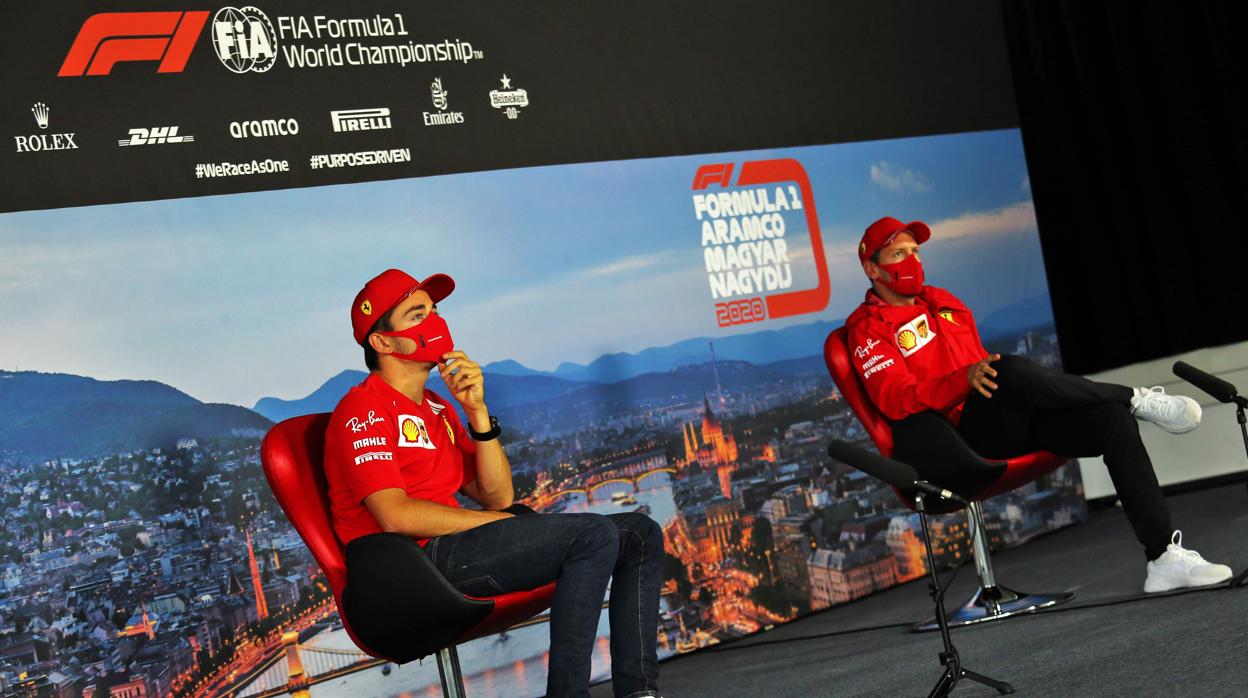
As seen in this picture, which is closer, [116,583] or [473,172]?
[116,583]

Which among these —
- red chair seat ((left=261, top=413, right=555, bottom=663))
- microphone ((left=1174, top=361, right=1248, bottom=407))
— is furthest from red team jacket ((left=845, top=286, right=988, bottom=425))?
red chair seat ((left=261, top=413, right=555, bottom=663))

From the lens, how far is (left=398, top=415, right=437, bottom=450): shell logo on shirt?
2.87m

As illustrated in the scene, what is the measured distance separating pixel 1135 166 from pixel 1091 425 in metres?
2.50

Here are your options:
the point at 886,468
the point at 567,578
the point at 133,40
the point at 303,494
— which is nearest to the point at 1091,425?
the point at 886,468

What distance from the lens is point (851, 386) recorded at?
3.81 m

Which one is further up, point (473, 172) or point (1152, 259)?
point (473, 172)

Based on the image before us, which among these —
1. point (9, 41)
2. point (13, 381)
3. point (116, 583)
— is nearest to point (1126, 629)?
point (116, 583)

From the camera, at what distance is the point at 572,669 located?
2635mm

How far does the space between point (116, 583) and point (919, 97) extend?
3.67 metres

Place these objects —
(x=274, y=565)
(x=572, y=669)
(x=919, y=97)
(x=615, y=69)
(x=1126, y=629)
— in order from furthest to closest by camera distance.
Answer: (x=919, y=97) < (x=615, y=69) < (x=274, y=565) < (x=1126, y=629) < (x=572, y=669)

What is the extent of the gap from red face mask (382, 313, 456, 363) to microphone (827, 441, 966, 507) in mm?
979

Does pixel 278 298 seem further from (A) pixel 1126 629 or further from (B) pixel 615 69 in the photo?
(A) pixel 1126 629

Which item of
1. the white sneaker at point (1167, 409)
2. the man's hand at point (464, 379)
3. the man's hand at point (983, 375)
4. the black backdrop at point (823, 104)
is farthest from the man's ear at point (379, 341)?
the white sneaker at point (1167, 409)

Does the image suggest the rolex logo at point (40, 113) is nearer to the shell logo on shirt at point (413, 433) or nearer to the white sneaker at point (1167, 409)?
the shell logo on shirt at point (413, 433)
